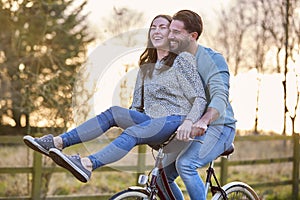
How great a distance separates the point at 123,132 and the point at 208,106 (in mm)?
536

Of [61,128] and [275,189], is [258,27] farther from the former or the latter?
[61,128]

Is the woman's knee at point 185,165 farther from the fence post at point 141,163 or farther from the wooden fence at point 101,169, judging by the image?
the fence post at point 141,163

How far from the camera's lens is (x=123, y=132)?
3.37 meters

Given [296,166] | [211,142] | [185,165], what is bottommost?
[296,166]

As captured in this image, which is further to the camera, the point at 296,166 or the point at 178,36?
the point at 296,166

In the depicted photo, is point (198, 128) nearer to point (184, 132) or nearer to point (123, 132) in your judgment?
point (184, 132)

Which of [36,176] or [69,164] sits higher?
[69,164]

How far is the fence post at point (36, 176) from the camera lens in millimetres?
6621

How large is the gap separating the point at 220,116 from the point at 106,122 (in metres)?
0.76

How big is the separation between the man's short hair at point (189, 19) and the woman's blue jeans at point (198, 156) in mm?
589

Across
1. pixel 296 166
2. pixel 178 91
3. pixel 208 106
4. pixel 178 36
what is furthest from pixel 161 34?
pixel 296 166

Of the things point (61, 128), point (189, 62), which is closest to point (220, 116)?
point (189, 62)

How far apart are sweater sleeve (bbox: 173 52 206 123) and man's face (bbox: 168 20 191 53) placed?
0.44 feet

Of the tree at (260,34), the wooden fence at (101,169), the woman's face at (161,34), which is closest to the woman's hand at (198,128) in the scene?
the woman's face at (161,34)
